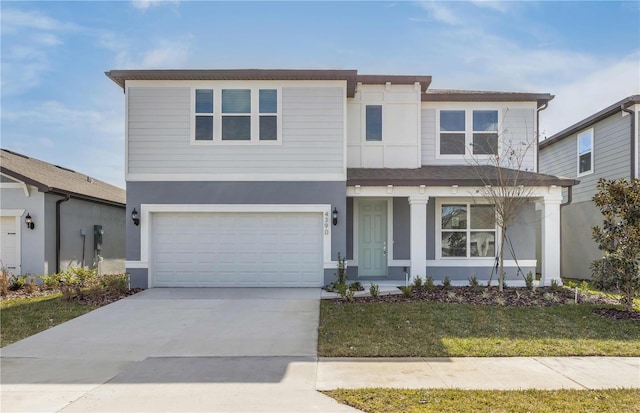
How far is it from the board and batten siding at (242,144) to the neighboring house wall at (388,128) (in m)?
1.24

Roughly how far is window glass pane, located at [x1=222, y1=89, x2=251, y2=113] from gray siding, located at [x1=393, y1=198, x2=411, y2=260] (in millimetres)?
5030

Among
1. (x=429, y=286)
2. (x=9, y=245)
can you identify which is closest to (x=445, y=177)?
(x=429, y=286)

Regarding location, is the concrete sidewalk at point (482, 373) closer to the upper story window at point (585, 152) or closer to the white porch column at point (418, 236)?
the white porch column at point (418, 236)

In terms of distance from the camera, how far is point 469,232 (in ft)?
38.2

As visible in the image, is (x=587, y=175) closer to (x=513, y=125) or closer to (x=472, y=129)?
(x=513, y=125)

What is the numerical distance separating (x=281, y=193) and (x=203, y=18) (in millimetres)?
4800

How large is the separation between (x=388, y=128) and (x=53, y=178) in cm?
1135

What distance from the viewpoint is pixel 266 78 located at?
416 inches

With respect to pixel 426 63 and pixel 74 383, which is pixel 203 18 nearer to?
pixel 426 63

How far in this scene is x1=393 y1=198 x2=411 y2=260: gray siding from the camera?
11695mm

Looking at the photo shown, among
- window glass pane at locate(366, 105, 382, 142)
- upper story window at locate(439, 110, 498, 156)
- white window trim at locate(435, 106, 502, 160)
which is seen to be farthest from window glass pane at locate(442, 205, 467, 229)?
window glass pane at locate(366, 105, 382, 142)

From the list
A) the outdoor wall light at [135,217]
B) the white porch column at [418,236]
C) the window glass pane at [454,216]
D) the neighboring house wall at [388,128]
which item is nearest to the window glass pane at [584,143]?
the window glass pane at [454,216]

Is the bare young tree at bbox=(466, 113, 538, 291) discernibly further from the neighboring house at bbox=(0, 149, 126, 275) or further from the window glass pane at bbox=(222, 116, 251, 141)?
the neighboring house at bbox=(0, 149, 126, 275)

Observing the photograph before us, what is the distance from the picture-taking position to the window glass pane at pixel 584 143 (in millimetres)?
14031
